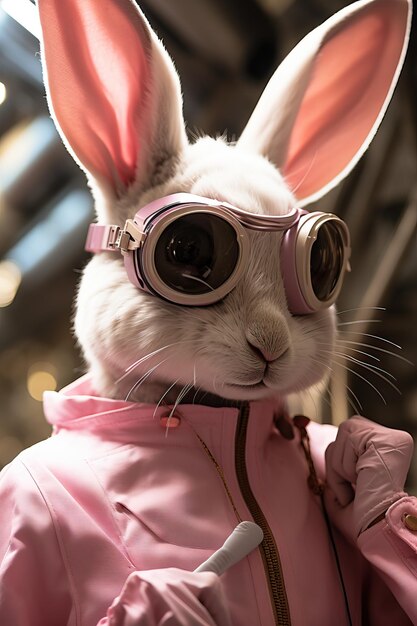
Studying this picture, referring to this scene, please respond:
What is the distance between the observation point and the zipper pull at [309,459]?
0.74m

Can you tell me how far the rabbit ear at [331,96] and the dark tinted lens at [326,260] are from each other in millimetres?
149

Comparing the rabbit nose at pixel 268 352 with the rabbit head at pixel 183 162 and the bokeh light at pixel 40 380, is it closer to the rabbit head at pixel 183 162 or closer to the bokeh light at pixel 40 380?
the rabbit head at pixel 183 162

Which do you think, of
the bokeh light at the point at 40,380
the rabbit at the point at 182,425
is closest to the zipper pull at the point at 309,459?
the rabbit at the point at 182,425

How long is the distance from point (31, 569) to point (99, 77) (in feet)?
1.57

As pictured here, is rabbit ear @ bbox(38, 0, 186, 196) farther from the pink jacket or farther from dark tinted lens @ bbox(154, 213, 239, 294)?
the pink jacket

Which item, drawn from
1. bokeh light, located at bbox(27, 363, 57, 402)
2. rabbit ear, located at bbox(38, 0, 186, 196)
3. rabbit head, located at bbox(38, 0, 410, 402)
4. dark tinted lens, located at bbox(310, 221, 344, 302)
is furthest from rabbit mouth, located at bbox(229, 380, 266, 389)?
bokeh light, located at bbox(27, 363, 57, 402)

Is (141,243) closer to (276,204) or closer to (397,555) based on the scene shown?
(276,204)

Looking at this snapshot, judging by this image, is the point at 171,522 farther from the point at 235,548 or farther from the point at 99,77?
the point at 99,77

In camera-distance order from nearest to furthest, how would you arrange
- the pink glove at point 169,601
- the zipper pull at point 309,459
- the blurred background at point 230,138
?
the pink glove at point 169,601 < the zipper pull at point 309,459 < the blurred background at point 230,138

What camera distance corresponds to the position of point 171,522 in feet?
1.98

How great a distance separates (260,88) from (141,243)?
2.10 ft

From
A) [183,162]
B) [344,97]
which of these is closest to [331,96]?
[344,97]

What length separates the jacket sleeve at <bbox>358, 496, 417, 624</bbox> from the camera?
0.62 m

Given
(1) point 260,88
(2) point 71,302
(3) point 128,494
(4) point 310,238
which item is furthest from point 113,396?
(1) point 260,88
